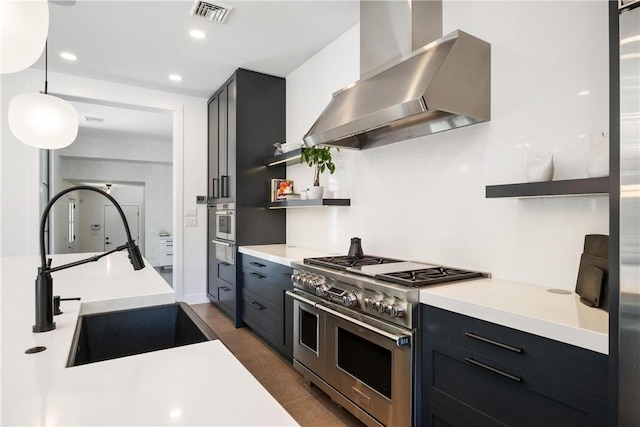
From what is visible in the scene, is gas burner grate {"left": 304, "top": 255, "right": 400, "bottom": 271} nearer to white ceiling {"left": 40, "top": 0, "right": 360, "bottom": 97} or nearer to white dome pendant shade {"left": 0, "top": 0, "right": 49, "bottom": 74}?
white dome pendant shade {"left": 0, "top": 0, "right": 49, "bottom": 74}

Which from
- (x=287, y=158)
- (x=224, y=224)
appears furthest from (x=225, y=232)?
(x=287, y=158)

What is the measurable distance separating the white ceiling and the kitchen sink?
7.54 feet

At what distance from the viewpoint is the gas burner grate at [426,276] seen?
1707mm

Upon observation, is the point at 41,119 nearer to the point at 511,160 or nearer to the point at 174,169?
the point at 511,160

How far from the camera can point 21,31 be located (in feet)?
2.84

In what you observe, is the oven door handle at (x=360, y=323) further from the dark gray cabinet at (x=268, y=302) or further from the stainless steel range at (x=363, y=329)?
the dark gray cabinet at (x=268, y=302)

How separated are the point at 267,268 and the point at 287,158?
1.13 m

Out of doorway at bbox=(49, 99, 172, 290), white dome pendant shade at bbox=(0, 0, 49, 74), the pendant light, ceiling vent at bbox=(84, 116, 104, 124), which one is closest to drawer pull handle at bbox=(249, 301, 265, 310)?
the pendant light

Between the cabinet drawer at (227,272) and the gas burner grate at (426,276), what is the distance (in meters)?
2.38

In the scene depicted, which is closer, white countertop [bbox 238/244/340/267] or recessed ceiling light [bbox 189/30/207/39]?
white countertop [bbox 238/244/340/267]

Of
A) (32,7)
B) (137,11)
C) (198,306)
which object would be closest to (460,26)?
(32,7)

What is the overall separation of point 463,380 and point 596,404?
47 centimetres

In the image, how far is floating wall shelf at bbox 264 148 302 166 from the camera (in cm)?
332

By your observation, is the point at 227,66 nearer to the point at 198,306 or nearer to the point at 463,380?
the point at 198,306
